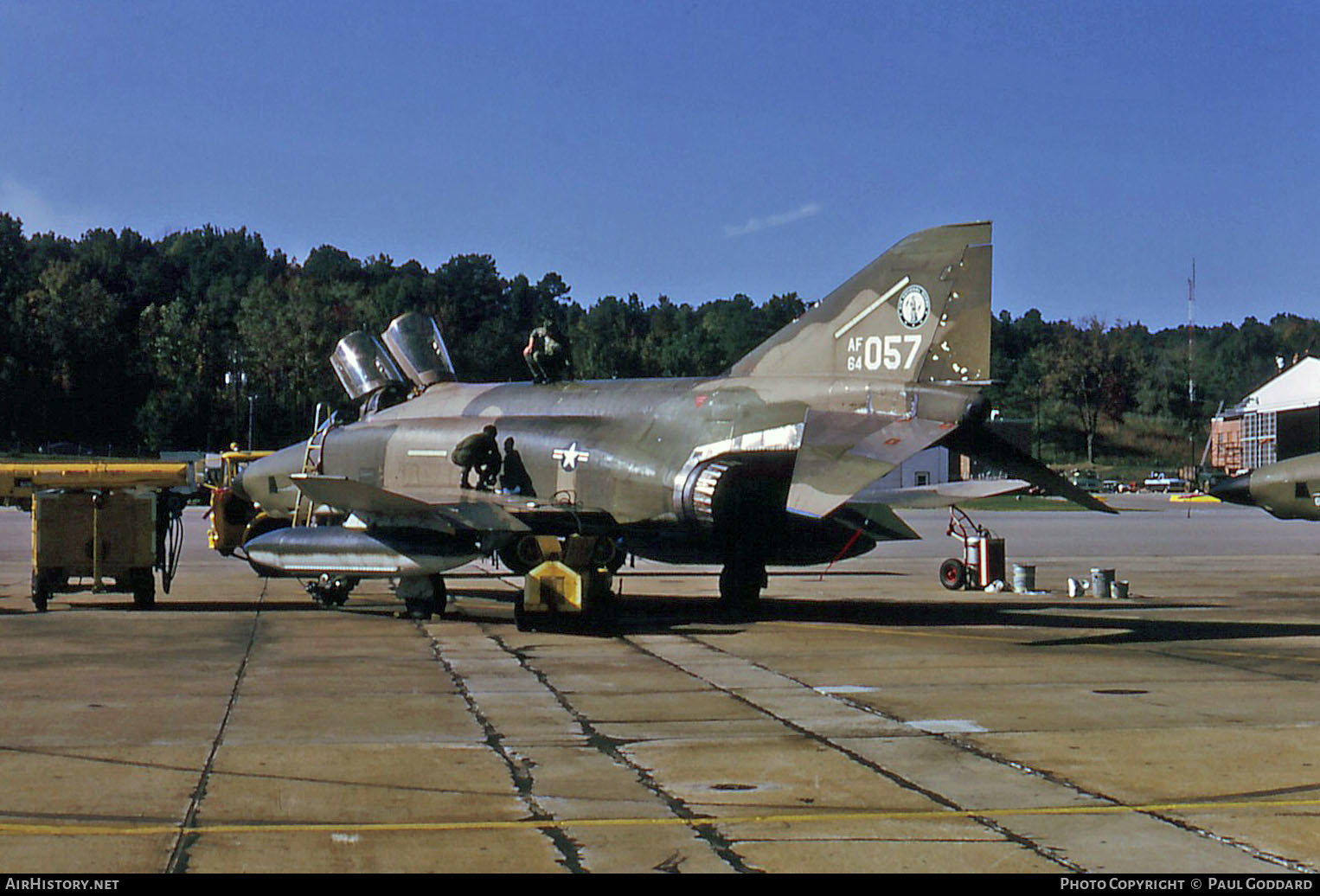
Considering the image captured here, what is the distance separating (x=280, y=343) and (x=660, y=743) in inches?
3578

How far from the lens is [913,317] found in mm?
15414

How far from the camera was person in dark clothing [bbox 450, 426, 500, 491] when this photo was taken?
1783 centimetres

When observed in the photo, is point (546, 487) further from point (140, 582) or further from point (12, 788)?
point (12, 788)

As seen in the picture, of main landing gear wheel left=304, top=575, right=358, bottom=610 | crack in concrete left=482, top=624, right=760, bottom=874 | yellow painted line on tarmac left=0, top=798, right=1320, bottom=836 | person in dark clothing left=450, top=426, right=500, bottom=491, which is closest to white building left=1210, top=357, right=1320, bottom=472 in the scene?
person in dark clothing left=450, top=426, right=500, bottom=491

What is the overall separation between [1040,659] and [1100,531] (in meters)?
33.3

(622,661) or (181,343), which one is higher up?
(181,343)

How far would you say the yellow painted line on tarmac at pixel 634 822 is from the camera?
6395 mm

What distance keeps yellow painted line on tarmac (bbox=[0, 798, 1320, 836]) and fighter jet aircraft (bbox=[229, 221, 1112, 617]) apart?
600 centimetres

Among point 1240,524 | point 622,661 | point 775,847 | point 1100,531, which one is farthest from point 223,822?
point 1240,524

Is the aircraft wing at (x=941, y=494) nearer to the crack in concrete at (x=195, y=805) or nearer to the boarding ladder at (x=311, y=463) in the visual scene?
the boarding ladder at (x=311, y=463)

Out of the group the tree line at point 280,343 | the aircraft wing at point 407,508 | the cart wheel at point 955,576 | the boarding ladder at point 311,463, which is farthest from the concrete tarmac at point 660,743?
the tree line at point 280,343

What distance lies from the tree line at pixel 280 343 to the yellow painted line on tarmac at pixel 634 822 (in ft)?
201

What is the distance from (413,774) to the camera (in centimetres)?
776

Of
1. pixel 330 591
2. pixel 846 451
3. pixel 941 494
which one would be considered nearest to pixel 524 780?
pixel 846 451
